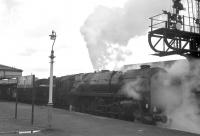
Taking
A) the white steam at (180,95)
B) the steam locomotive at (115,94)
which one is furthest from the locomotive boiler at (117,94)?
the white steam at (180,95)

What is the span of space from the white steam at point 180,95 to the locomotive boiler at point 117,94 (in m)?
0.43

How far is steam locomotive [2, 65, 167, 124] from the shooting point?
58.6ft

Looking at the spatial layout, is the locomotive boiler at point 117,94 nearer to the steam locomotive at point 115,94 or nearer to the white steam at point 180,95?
the steam locomotive at point 115,94

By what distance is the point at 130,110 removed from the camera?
1886cm

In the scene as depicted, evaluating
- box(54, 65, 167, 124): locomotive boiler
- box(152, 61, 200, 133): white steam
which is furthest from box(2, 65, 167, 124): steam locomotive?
box(152, 61, 200, 133): white steam

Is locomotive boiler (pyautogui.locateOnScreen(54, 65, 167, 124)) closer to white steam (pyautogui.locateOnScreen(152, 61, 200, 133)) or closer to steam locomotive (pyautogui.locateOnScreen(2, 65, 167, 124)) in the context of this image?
steam locomotive (pyautogui.locateOnScreen(2, 65, 167, 124))

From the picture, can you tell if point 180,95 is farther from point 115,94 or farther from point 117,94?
point 115,94

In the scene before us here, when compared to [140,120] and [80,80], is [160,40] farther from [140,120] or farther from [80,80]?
[80,80]

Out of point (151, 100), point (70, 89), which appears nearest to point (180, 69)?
point (151, 100)

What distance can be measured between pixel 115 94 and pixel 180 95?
4.51 m

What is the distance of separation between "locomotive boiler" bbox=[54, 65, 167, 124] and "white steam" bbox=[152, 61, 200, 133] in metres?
0.43

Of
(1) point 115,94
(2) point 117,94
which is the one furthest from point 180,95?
(1) point 115,94

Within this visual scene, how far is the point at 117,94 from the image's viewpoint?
2019 cm

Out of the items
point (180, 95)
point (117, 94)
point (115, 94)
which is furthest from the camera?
point (115, 94)
